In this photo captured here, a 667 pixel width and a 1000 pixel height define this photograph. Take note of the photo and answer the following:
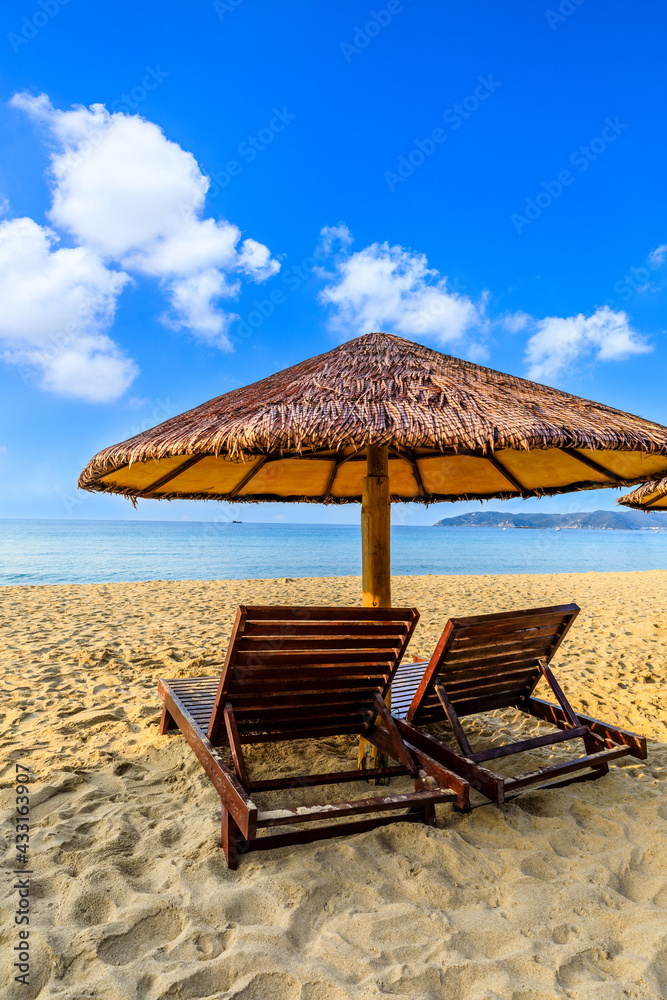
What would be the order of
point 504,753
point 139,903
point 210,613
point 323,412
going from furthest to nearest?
point 210,613, point 504,753, point 323,412, point 139,903

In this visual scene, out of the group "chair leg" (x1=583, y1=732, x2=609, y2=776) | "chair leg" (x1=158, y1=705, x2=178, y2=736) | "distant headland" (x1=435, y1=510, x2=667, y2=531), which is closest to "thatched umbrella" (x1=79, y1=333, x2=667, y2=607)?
"chair leg" (x1=583, y1=732, x2=609, y2=776)

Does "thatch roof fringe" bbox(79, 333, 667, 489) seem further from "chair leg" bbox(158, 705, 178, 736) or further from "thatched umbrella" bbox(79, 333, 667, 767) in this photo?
"chair leg" bbox(158, 705, 178, 736)

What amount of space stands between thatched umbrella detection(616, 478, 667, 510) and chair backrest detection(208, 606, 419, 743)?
517cm

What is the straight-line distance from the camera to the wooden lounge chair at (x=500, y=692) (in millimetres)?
2566

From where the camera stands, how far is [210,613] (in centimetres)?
905

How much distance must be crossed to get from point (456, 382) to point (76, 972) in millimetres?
2734

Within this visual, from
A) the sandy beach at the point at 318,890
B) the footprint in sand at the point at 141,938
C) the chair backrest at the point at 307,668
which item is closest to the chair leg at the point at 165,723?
the sandy beach at the point at 318,890

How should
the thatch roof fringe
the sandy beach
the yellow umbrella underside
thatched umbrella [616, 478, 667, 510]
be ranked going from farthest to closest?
thatched umbrella [616, 478, 667, 510]
the yellow umbrella underside
the thatch roof fringe
the sandy beach

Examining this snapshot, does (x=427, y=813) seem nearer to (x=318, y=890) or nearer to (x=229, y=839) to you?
(x=318, y=890)

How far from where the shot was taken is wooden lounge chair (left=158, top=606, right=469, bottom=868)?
2121 millimetres

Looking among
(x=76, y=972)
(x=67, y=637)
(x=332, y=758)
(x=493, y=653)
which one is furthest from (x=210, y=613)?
(x=76, y=972)

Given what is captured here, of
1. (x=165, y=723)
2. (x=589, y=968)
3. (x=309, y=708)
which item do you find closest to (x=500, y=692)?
(x=309, y=708)

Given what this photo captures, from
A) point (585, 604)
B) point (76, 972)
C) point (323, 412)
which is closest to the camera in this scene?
point (76, 972)

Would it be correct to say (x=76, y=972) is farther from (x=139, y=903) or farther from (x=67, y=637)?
(x=67, y=637)
